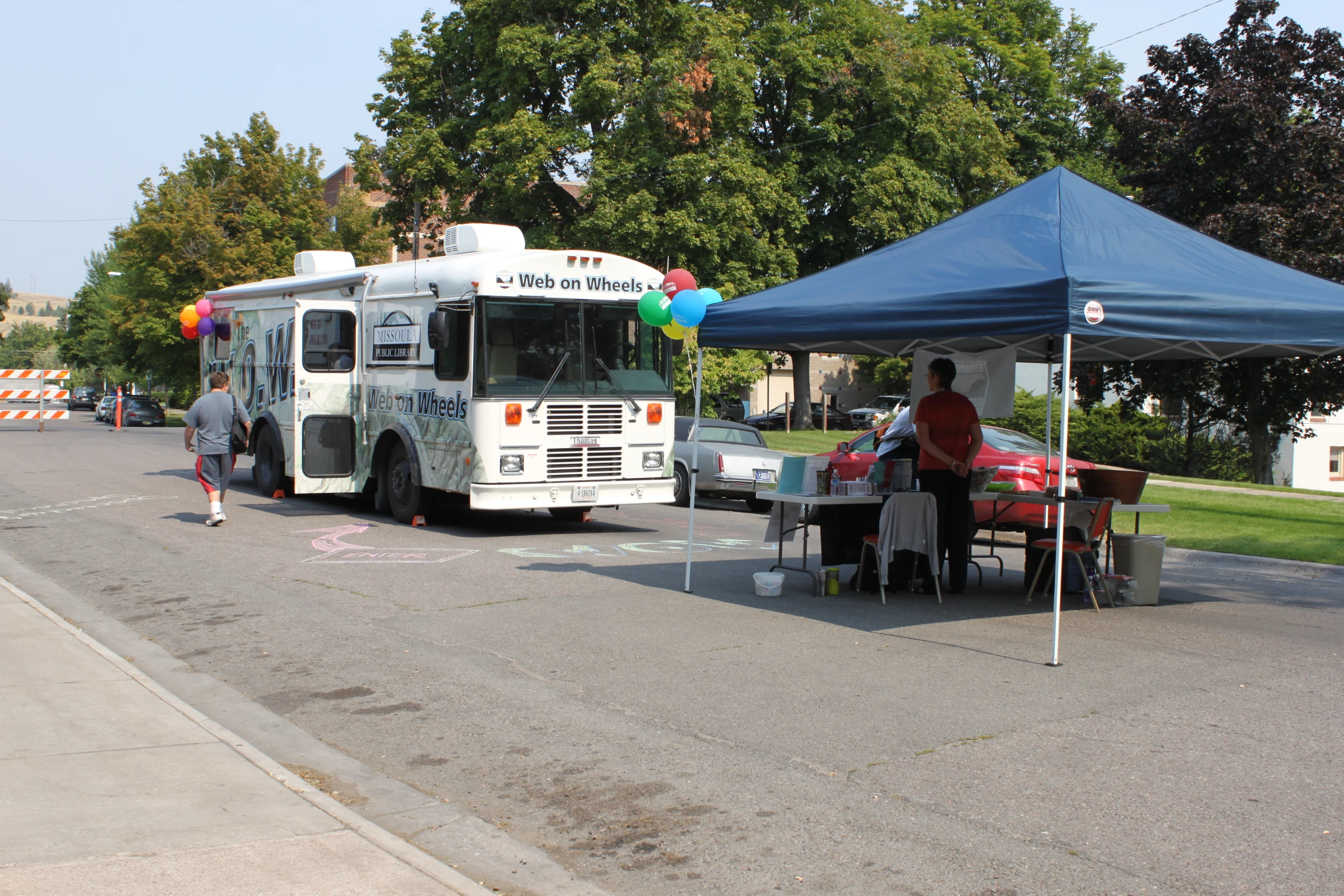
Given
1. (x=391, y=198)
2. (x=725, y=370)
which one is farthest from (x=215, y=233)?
(x=725, y=370)

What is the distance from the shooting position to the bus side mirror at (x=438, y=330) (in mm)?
13211

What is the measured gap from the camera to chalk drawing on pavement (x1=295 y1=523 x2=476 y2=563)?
11867 millimetres

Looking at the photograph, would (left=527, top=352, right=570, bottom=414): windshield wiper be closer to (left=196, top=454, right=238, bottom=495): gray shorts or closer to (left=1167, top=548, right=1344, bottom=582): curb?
(left=196, top=454, right=238, bottom=495): gray shorts

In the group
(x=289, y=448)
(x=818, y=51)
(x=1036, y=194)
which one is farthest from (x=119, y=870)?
(x=818, y=51)

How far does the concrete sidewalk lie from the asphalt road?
64 centimetres

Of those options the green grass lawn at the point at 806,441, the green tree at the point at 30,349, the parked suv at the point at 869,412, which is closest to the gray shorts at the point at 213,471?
the green grass lawn at the point at 806,441

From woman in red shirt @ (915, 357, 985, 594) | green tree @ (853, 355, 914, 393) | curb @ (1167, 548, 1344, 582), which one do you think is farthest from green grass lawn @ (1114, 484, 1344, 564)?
green tree @ (853, 355, 914, 393)

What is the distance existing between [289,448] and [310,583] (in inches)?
289

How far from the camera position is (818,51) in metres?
38.2

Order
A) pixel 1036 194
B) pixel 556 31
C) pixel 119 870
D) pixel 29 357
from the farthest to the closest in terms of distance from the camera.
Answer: pixel 29 357, pixel 556 31, pixel 1036 194, pixel 119 870

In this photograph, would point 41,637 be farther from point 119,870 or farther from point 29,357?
point 29,357

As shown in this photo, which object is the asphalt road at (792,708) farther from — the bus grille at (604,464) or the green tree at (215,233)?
the green tree at (215,233)

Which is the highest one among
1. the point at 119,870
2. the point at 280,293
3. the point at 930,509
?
the point at 280,293

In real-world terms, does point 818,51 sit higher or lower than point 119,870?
higher
